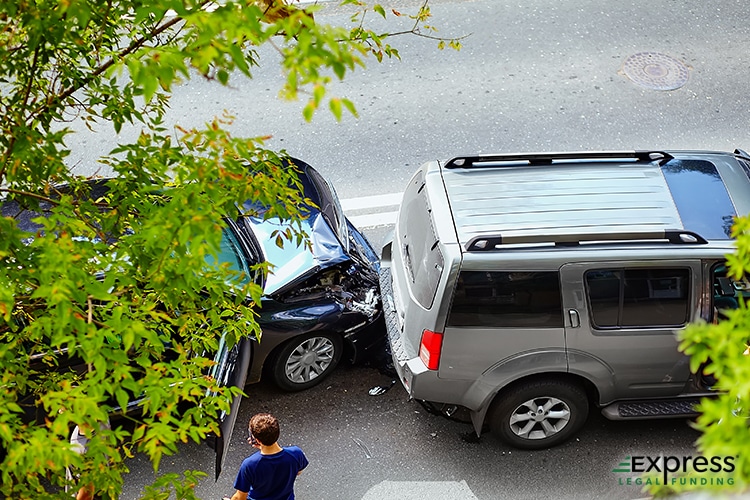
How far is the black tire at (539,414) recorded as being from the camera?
606 cm

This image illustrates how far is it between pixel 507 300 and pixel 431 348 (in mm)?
659

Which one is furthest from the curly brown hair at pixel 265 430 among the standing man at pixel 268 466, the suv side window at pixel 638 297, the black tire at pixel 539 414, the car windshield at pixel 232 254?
the suv side window at pixel 638 297

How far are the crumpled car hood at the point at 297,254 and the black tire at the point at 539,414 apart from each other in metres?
1.86

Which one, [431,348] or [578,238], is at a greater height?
[578,238]

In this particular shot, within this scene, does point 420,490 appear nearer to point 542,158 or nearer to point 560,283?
point 560,283

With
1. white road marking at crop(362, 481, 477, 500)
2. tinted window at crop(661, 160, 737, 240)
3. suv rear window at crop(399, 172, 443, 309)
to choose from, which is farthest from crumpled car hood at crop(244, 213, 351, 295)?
tinted window at crop(661, 160, 737, 240)

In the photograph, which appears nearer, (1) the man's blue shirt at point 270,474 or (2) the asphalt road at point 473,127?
(1) the man's blue shirt at point 270,474

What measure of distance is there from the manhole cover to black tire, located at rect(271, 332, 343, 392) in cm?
584

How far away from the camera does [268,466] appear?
16.9 ft

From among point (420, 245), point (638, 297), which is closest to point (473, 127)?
point (420, 245)

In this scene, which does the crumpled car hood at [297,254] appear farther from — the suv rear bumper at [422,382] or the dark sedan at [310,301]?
the suv rear bumper at [422,382]

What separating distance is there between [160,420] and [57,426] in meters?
0.49

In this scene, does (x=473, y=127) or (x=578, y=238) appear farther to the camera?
(x=473, y=127)

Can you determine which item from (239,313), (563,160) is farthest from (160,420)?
(563,160)
